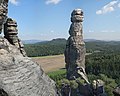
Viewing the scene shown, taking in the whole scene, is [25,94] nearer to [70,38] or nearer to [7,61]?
[7,61]

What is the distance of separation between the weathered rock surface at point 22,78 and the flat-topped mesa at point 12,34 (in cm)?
219

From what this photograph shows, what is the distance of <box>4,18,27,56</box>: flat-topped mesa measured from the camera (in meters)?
5.92

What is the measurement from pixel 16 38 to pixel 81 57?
65.3 ft

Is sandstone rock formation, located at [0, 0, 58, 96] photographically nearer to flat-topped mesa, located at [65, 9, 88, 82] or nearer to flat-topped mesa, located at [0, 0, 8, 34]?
flat-topped mesa, located at [0, 0, 8, 34]

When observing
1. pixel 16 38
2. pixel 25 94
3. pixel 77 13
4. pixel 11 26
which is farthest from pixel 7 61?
pixel 77 13

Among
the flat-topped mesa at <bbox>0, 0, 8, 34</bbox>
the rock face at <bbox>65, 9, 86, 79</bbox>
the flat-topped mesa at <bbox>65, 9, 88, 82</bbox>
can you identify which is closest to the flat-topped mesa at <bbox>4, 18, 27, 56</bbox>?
the flat-topped mesa at <bbox>0, 0, 8, 34</bbox>

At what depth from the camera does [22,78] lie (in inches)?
124

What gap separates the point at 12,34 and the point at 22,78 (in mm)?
3167

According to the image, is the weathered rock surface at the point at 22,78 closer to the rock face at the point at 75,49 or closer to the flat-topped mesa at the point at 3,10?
the flat-topped mesa at the point at 3,10

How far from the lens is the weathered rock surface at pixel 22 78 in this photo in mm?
2951

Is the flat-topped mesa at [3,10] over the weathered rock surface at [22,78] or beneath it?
over

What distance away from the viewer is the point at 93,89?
62.5 feet

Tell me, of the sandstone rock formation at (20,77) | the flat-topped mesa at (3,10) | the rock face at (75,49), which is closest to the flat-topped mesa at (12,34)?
the sandstone rock formation at (20,77)

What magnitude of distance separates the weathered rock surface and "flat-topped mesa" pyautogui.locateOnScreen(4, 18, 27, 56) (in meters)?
2.19
